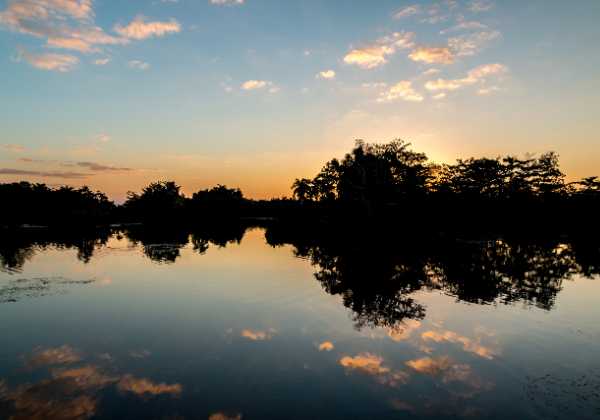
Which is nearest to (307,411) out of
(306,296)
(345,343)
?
(345,343)

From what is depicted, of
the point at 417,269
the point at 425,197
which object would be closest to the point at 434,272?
the point at 417,269

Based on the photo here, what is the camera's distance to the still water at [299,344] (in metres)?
12.4

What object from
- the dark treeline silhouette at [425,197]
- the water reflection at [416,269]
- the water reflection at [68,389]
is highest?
the dark treeline silhouette at [425,197]

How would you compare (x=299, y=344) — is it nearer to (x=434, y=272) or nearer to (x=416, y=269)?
(x=434, y=272)

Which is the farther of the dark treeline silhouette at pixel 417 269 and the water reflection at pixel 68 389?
the dark treeline silhouette at pixel 417 269

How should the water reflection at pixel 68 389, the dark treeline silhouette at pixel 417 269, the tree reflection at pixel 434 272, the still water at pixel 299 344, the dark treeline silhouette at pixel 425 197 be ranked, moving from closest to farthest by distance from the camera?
the water reflection at pixel 68 389 → the still water at pixel 299 344 → the tree reflection at pixel 434 272 → the dark treeline silhouette at pixel 417 269 → the dark treeline silhouette at pixel 425 197

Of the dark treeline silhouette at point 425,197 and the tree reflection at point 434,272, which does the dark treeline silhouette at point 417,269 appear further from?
the dark treeline silhouette at point 425,197

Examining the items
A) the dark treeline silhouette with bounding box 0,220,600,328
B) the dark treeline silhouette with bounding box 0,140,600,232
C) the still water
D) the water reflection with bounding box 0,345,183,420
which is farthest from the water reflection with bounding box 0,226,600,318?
the dark treeline silhouette with bounding box 0,140,600,232

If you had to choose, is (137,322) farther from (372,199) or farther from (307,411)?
(372,199)

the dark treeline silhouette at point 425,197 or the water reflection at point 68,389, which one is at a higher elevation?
the dark treeline silhouette at point 425,197

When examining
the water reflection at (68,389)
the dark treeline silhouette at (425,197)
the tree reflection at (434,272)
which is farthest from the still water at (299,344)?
the dark treeline silhouette at (425,197)

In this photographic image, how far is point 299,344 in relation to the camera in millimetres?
18203

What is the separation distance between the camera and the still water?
1235 cm

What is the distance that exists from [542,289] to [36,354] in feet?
120
